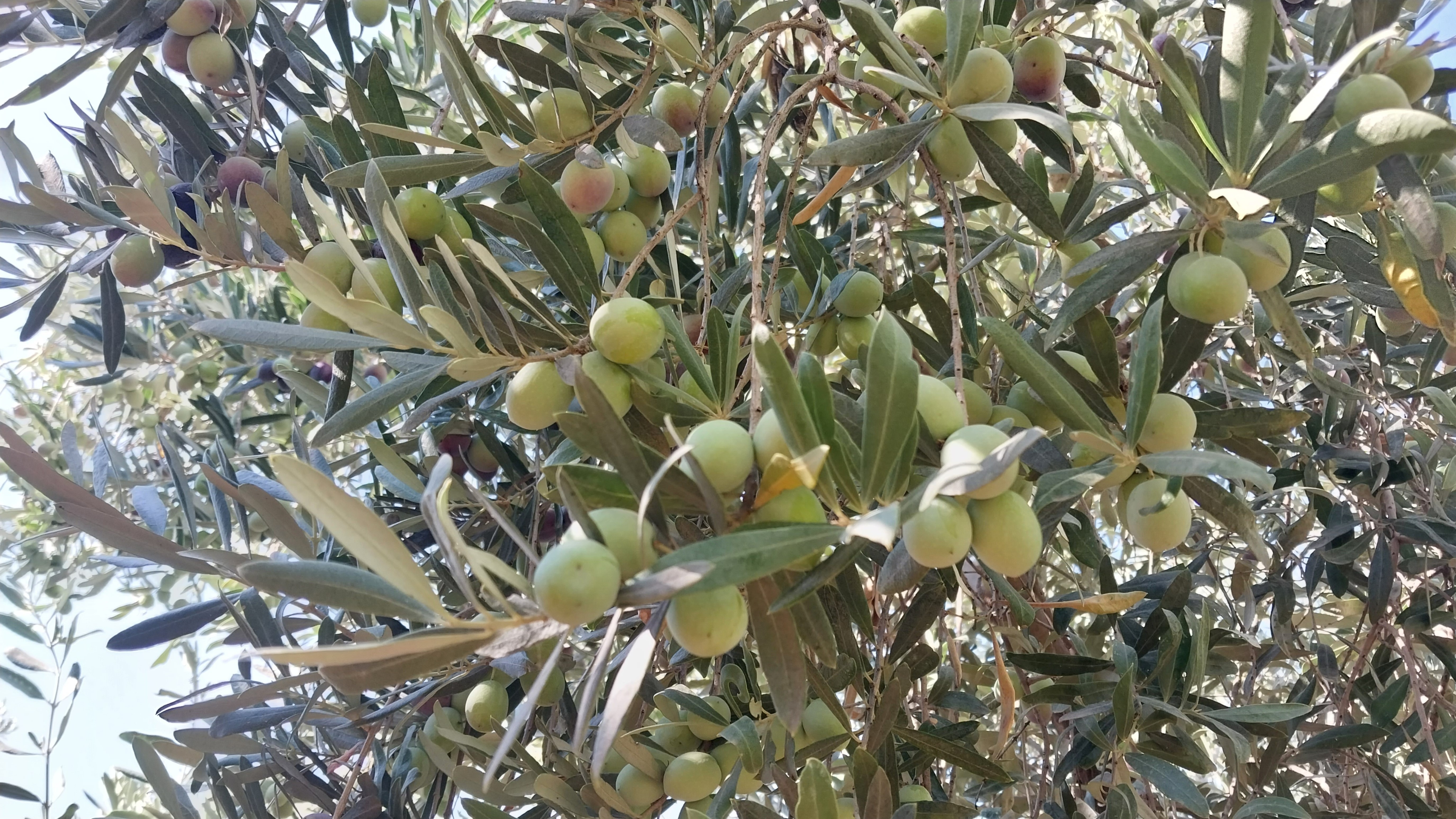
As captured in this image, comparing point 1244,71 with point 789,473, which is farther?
point 1244,71

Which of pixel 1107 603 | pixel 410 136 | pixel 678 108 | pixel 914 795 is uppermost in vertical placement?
pixel 410 136

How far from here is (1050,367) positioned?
999 millimetres

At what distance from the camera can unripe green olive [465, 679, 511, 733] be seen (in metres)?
1.70

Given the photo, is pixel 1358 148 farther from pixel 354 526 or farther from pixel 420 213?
pixel 420 213

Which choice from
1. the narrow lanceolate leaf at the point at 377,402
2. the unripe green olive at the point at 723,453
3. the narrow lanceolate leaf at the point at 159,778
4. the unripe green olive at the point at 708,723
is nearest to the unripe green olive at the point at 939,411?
the unripe green olive at the point at 723,453

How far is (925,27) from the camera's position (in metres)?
1.44

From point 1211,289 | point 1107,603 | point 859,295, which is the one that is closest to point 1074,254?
point 859,295

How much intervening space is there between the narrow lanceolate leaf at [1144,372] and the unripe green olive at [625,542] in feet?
1.74

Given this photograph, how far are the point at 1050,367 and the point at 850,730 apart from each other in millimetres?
704

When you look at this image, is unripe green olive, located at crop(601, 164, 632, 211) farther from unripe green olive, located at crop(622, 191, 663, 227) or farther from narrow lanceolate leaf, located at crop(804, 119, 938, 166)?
narrow lanceolate leaf, located at crop(804, 119, 938, 166)

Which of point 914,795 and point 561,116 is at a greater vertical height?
point 561,116

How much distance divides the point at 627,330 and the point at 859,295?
47 centimetres

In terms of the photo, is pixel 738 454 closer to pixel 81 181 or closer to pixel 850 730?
pixel 850 730

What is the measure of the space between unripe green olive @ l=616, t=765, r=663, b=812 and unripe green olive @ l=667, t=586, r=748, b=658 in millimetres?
697
